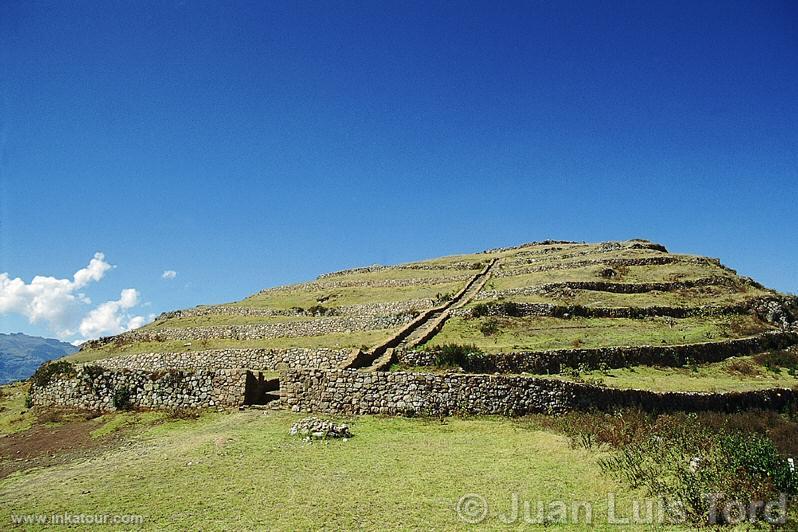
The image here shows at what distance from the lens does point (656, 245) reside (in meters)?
62.3

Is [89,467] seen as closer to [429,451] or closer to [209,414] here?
[209,414]

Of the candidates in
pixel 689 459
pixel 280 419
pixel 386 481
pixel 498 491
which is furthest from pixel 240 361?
pixel 689 459

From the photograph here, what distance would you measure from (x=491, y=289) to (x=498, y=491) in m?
34.5

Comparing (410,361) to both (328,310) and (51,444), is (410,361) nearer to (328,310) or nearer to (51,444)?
(51,444)

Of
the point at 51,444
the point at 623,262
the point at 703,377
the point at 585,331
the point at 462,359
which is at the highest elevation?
the point at 623,262

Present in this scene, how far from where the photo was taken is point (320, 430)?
15.9 m

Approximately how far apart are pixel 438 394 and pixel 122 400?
13.6 metres

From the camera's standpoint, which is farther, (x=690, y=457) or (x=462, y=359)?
(x=462, y=359)

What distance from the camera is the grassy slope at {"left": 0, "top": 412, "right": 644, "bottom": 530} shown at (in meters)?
10.5

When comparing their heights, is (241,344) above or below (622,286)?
below

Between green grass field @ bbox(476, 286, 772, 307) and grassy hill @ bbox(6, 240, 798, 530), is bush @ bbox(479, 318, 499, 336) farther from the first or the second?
green grass field @ bbox(476, 286, 772, 307)

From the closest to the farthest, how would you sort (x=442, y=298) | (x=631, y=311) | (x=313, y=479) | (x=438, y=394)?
(x=313, y=479) → (x=438, y=394) → (x=631, y=311) → (x=442, y=298)

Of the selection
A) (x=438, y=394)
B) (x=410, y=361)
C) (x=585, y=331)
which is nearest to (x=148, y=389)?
(x=410, y=361)

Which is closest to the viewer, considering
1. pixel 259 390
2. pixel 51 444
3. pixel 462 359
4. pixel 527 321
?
pixel 51 444
